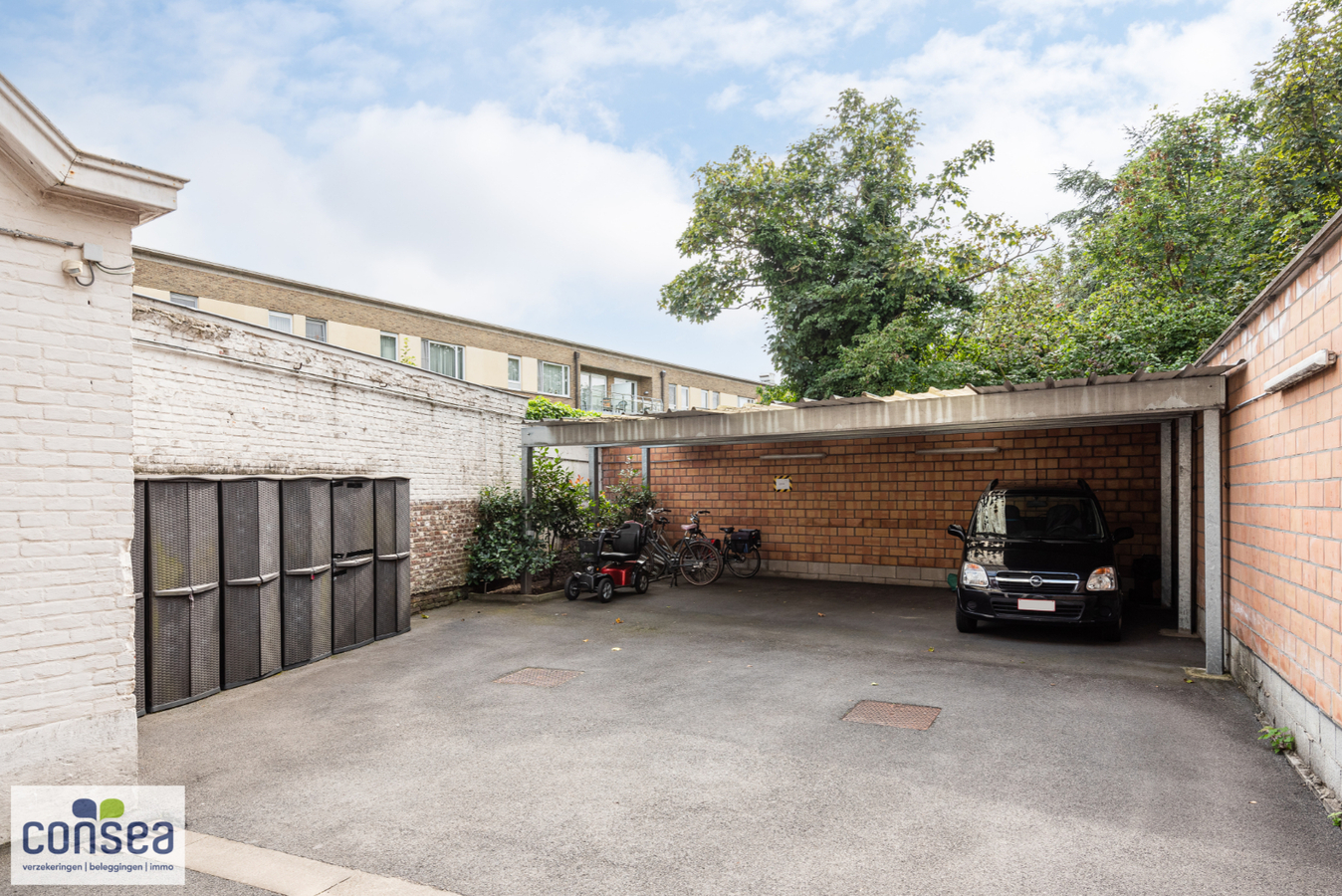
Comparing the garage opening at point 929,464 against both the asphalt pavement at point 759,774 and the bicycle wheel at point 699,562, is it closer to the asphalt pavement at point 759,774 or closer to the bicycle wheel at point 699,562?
the bicycle wheel at point 699,562

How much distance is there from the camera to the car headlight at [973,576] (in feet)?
24.7

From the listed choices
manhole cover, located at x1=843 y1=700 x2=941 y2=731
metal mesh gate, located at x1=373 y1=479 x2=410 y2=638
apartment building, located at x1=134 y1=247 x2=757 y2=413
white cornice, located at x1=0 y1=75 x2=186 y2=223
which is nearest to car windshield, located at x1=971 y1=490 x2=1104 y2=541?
manhole cover, located at x1=843 y1=700 x2=941 y2=731

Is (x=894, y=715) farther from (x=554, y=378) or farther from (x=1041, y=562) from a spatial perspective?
(x=554, y=378)

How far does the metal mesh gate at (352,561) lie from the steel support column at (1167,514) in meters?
9.58

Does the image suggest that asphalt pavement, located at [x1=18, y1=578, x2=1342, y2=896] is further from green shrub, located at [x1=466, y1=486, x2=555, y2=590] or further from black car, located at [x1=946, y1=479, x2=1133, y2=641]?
green shrub, located at [x1=466, y1=486, x2=555, y2=590]

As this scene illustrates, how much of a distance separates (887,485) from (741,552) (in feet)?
9.07

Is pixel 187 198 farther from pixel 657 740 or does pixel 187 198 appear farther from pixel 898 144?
pixel 898 144

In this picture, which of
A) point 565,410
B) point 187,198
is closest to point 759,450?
point 565,410

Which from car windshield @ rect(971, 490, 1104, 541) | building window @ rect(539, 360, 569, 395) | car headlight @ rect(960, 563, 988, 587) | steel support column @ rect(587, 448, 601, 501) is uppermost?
building window @ rect(539, 360, 569, 395)

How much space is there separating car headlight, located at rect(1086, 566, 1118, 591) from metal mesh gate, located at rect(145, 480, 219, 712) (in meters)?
8.02

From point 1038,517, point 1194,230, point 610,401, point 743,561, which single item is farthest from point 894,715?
point 610,401

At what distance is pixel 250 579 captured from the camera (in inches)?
241

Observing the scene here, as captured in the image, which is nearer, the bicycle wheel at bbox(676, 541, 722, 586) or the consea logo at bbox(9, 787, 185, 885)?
the consea logo at bbox(9, 787, 185, 885)

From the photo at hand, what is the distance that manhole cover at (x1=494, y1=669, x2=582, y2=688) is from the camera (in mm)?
6172
